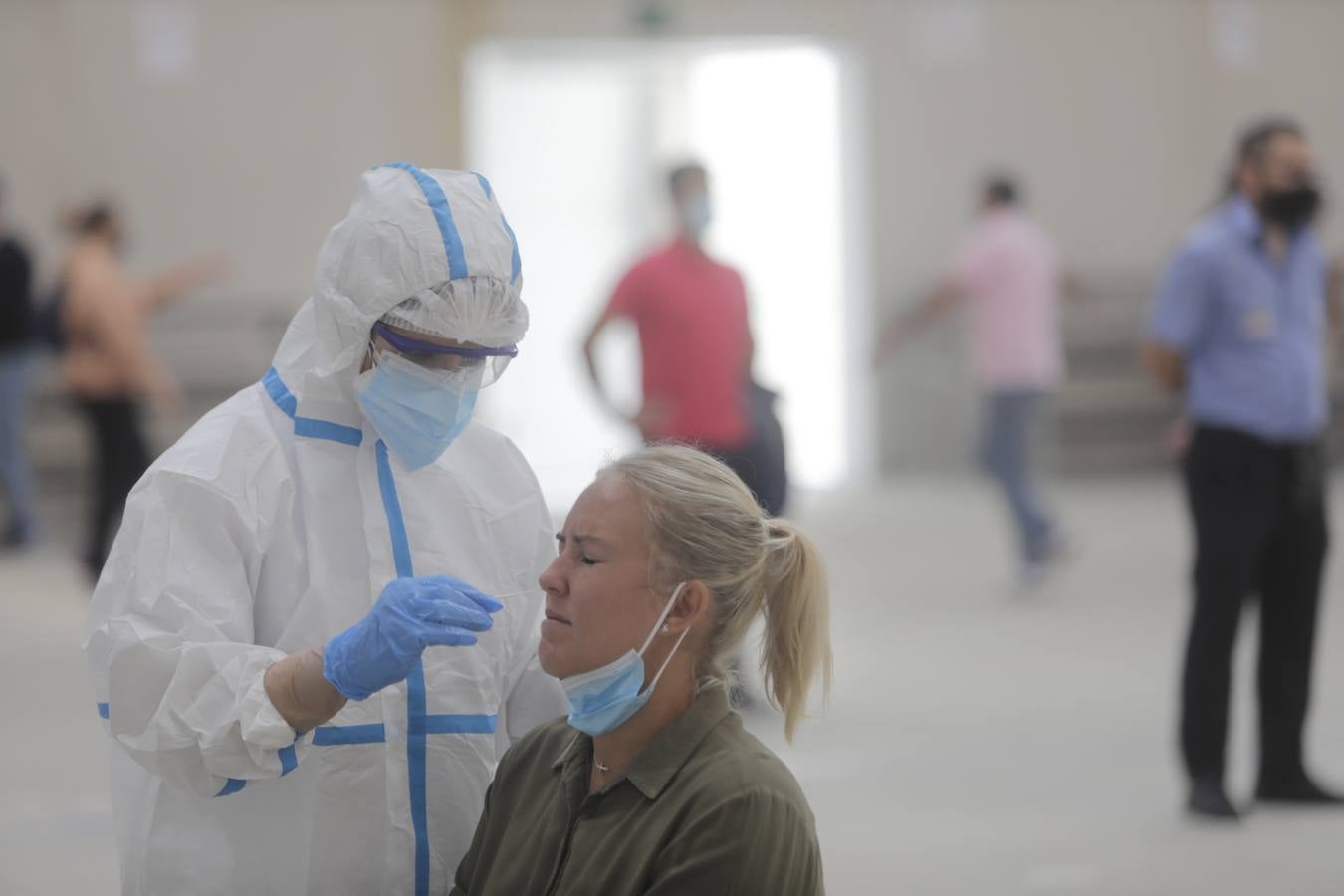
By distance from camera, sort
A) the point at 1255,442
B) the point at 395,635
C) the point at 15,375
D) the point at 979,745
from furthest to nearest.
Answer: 1. the point at 15,375
2. the point at 979,745
3. the point at 1255,442
4. the point at 395,635

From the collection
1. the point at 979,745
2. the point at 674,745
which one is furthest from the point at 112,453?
the point at 674,745

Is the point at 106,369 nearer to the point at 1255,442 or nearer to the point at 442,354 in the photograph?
the point at 1255,442

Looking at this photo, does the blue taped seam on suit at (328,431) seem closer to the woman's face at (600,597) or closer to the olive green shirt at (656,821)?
the woman's face at (600,597)

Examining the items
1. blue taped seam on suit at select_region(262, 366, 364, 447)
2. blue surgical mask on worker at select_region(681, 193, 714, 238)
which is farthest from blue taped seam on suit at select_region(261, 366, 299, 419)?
blue surgical mask on worker at select_region(681, 193, 714, 238)

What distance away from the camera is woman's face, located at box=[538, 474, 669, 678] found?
1771mm

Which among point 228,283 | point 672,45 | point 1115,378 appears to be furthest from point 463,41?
point 1115,378

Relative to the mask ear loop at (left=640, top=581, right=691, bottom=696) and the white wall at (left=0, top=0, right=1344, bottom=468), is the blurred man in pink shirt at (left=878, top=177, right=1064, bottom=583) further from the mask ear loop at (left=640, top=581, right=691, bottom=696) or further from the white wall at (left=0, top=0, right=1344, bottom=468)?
the mask ear loop at (left=640, top=581, right=691, bottom=696)

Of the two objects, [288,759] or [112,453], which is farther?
[112,453]

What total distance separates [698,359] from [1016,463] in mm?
2432

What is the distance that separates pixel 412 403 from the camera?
1.78 metres

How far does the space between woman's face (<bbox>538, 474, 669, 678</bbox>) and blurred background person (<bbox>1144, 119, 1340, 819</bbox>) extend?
2223 millimetres

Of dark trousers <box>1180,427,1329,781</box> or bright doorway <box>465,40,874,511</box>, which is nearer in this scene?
dark trousers <box>1180,427,1329,781</box>

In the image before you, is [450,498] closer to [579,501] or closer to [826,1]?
[579,501]

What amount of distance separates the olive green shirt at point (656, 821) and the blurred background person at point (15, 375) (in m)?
6.47
